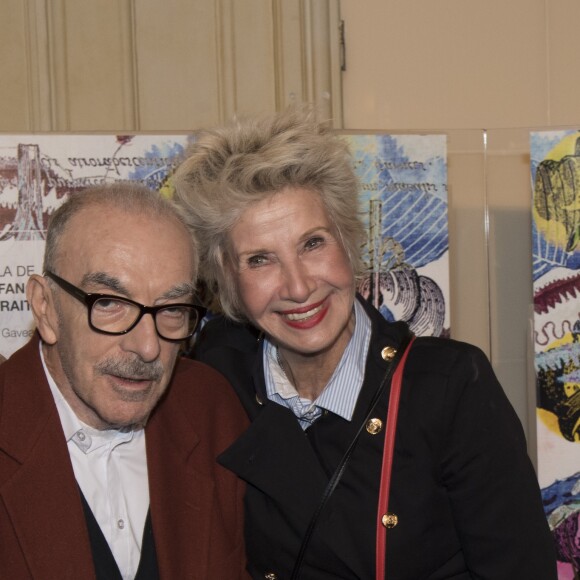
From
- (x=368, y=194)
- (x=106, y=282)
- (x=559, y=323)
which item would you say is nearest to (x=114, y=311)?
(x=106, y=282)

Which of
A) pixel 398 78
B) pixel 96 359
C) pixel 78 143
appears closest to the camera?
pixel 96 359

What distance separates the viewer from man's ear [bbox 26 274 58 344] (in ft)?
6.24

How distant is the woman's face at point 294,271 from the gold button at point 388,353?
0.12 meters

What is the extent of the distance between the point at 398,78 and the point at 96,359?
82.9 inches

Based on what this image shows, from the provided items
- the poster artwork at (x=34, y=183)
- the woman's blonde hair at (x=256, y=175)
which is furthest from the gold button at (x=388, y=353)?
the poster artwork at (x=34, y=183)

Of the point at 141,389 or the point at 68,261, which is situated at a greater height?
the point at 68,261

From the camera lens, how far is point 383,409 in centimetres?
198

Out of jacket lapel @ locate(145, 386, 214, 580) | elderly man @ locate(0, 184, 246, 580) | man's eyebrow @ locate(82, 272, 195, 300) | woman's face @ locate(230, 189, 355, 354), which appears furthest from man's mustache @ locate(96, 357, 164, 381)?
woman's face @ locate(230, 189, 355, 354)

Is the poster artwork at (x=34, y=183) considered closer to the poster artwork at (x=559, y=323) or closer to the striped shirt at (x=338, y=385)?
the striped shirt at (x=338, y=385)

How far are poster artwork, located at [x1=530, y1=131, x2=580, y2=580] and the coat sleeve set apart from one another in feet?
2.64

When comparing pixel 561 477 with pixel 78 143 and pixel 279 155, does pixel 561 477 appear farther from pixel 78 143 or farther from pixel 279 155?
pixel 78 143

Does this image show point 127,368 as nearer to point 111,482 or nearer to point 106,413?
point 106,413

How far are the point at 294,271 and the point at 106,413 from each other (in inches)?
21.3

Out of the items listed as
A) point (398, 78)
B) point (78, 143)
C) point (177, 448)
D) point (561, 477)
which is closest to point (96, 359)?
point (177, 448)
